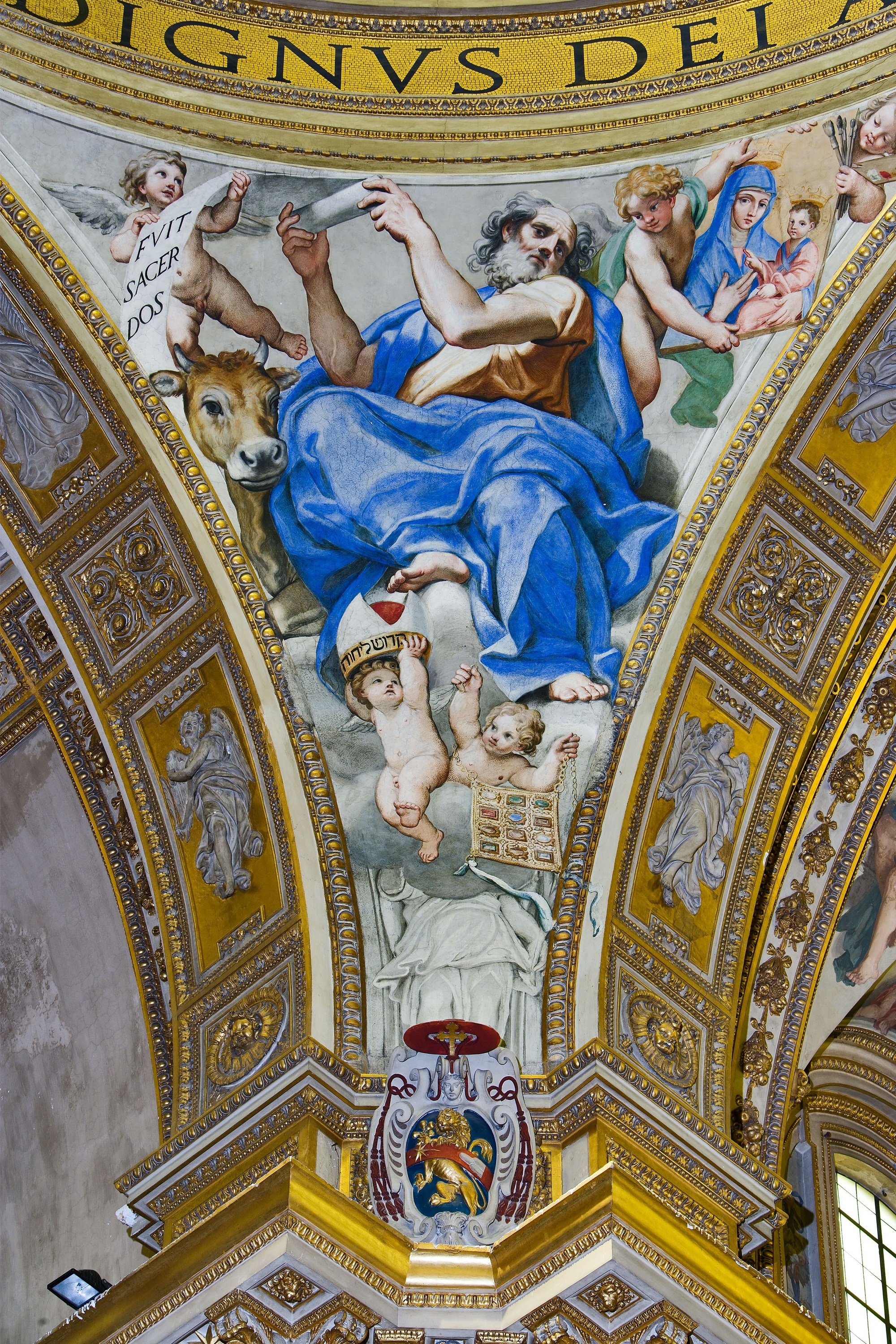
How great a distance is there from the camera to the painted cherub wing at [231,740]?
10539mm

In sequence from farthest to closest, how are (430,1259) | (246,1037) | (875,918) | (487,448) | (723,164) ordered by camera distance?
1. (875,918)
2. (487,448)
3. (723,164)
4. (246,1037)
5. (430,1259)

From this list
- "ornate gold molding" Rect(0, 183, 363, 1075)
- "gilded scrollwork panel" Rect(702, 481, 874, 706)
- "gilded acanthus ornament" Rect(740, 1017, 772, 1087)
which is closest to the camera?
"ornate gold molding" Rect(0, 183, 363, 1075)

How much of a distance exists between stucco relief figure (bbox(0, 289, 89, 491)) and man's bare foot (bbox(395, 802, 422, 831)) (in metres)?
2.57

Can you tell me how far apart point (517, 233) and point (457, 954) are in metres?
3.84

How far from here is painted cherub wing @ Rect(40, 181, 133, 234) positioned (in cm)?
1059

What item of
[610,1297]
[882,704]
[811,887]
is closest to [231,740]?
[811,887]

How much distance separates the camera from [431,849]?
10250mm

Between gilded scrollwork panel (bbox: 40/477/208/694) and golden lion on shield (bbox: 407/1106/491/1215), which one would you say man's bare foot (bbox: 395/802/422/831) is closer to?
gilded scrollwork panel (bbox: 40/477/208/694)

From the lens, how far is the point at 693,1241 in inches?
323

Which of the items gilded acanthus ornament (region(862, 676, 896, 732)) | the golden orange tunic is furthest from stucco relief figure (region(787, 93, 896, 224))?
gilded acanthus ornament (region(862, 676, 896, 732))

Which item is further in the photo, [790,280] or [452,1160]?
[790,280]

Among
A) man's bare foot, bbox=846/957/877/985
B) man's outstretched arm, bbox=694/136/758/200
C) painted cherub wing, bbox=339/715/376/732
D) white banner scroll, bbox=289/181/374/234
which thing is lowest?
man's bare foot, bbox=846/957/877/985

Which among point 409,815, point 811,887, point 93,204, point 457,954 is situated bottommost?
point 457,954

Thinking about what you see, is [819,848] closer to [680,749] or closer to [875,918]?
[875,918]
